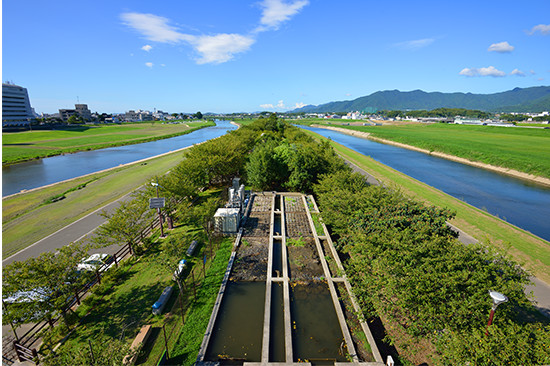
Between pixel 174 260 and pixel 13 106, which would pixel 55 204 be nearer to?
pixel 174 260

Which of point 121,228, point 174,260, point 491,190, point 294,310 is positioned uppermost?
point 121,228

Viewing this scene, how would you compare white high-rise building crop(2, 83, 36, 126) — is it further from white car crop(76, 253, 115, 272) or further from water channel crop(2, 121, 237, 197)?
white car crop(76, 253, 115, 272)

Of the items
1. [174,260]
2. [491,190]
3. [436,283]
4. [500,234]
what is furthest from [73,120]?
[500,234]

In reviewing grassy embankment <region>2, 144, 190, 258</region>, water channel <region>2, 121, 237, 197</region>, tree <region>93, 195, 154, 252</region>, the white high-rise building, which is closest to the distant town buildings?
the white high-rise building

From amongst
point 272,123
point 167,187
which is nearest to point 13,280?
point 167,187

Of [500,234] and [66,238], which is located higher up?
[66,238]

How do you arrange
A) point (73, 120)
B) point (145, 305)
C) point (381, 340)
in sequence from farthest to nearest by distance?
point (73, 120), point (145, 305), point (381, 340)
